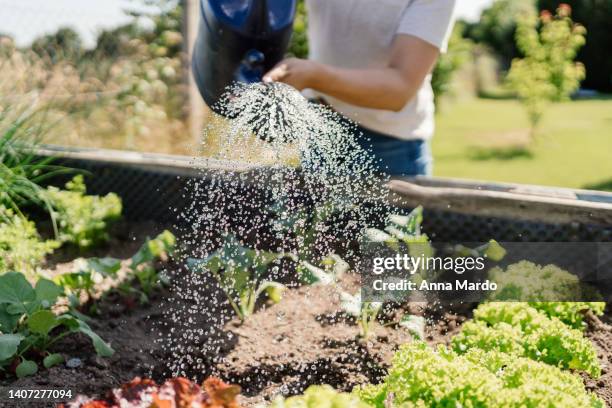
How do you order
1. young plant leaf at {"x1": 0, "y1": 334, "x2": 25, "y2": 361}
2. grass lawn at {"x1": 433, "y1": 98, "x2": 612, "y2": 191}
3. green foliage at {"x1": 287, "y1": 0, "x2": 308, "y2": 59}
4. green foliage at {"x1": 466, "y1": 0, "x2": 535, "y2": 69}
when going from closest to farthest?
young plant leaf at {"x1": 0, "y1": 334, "x2": 25, "y2": 361} < green foliage at {"x1": 287, "y1": 0, "x2": 308, "y2": 59} < grass lawn at {"x1": 433, "y1": 98, "x2": 612, "y2": 191} < green foliage at {"x1": 466, "y1": 0, "x2": 535, "y2": 69}

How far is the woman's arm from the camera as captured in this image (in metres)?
2.09

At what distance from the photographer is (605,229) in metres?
2.19

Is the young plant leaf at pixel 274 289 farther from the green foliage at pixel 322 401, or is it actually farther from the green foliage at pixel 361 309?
the green foliage at pixel 322 401

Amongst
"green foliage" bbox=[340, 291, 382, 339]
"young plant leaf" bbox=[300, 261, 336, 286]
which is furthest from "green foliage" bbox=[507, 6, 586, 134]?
"young plant leaf" bbox=[300, 261, 336, 286]

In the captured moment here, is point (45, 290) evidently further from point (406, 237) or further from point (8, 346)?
point (406, 237)

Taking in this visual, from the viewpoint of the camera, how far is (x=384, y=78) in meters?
2.12

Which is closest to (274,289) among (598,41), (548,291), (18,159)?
(548,291)

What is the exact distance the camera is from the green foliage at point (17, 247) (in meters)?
2.31

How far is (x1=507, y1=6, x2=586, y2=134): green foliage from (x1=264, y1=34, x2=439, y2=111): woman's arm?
6.52 m

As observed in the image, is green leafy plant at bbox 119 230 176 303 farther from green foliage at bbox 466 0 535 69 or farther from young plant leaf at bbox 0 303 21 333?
green foliage at bbox 466 0 535 69

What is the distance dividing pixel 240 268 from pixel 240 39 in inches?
26.5

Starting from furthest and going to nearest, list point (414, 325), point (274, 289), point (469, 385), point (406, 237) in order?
1. point (274, 289)
2. point (406, 237)
3. point (414, 325)
4. point (469, 385)

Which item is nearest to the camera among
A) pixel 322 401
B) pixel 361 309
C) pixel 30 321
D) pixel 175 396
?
pixel 322 401

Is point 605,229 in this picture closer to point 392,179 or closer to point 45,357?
point 392,179
